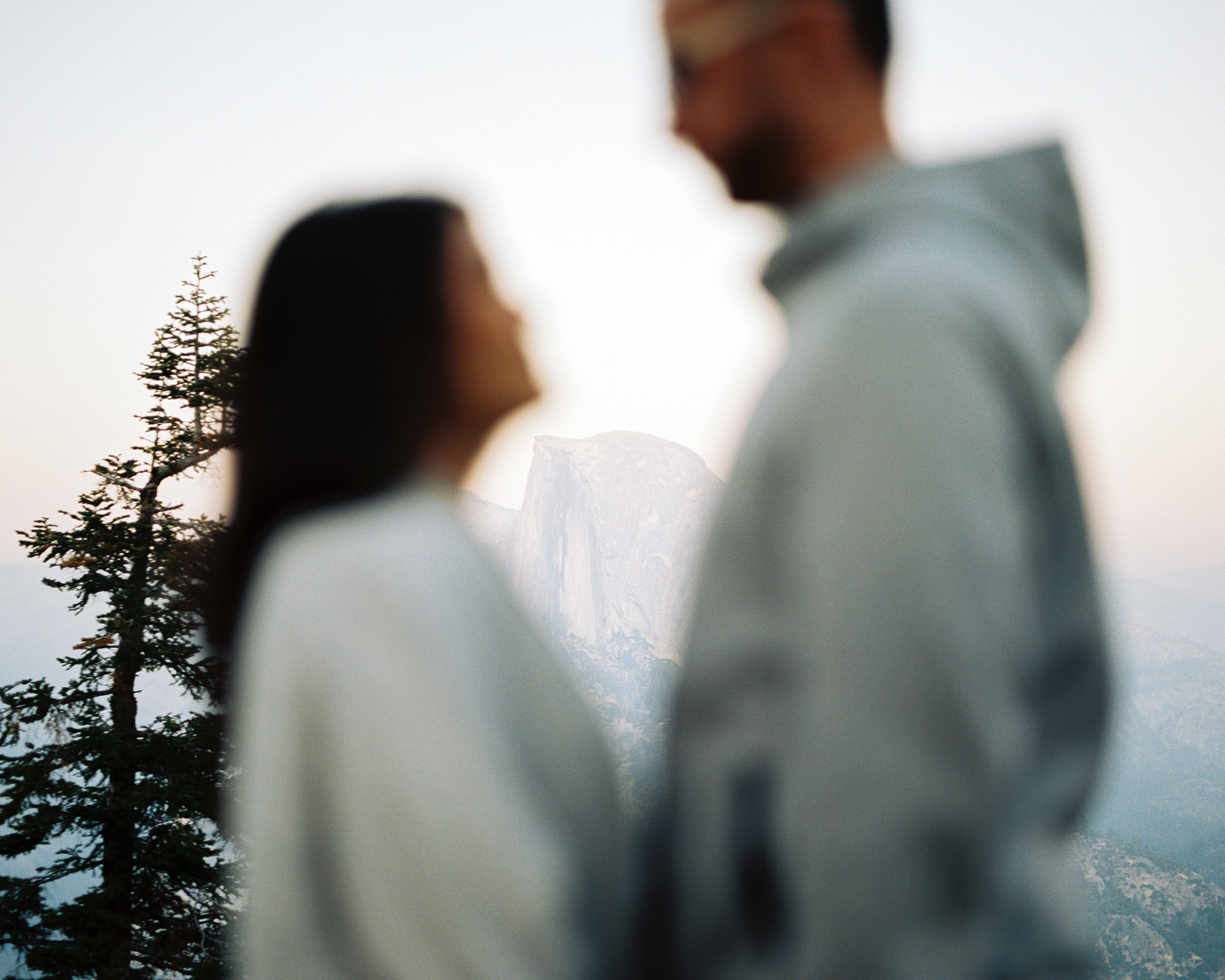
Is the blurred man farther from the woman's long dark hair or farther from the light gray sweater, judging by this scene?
the woman's long dark hair

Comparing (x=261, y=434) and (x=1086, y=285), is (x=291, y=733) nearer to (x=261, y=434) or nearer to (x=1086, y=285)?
(x=261, y=434)

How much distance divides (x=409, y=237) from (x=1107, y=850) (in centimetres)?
14744

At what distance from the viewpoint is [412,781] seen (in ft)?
3.57

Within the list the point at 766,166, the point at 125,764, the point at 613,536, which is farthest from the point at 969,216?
the point at 613,536

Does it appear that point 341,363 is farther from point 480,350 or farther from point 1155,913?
point 1155,913

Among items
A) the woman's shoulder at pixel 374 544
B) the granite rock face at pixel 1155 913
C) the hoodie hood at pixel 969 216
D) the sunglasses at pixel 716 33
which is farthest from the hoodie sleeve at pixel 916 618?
the granite rock face at pixel 1155 913

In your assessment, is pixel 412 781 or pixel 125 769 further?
pixel 125 769

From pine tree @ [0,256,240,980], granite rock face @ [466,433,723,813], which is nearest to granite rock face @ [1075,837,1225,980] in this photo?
granite rock face @ [466,433,723,813]

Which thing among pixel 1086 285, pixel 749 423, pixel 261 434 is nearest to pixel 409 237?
pixel 261 434

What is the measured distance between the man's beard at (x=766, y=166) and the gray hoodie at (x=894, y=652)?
161mm

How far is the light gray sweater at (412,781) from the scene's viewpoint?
106cm

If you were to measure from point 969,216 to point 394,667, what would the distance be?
1.02 metres

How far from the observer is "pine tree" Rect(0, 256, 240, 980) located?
11438mm

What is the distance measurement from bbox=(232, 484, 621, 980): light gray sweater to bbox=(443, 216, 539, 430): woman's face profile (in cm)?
25
